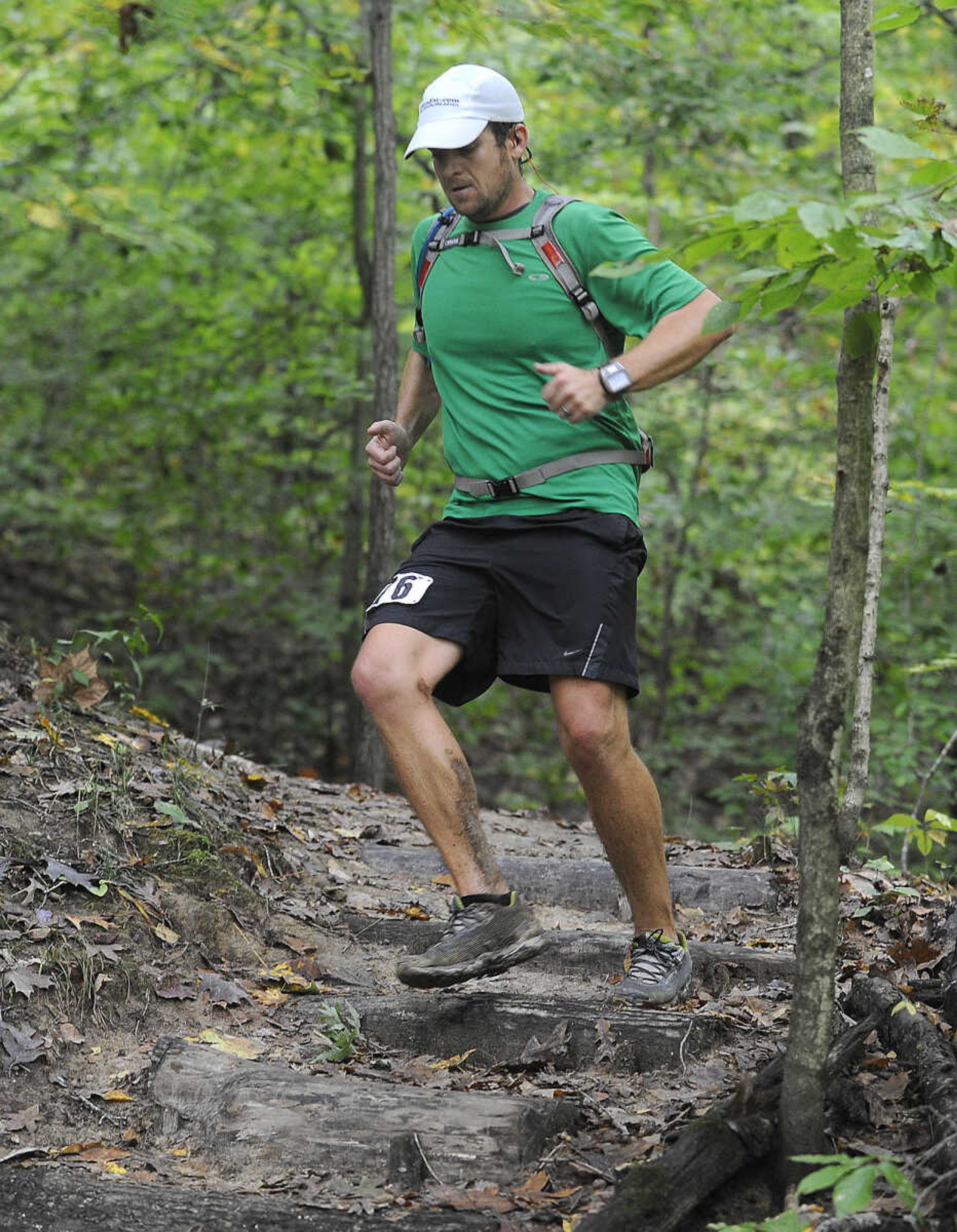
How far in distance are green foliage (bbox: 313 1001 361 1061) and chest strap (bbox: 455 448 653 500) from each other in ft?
5.06

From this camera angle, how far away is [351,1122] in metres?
2.69

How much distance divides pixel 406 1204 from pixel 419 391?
2.48 m

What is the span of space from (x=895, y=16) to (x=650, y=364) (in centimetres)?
93

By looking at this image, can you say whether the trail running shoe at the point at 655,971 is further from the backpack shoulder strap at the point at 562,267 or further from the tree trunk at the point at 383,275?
the tree trunk at the point at 383,275

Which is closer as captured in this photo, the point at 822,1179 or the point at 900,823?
the point at 822,1179

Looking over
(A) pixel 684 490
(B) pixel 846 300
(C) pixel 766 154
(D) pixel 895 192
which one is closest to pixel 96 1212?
(B) pixel 846 300

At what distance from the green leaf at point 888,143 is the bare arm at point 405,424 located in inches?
84.7

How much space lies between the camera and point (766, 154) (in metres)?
10.2

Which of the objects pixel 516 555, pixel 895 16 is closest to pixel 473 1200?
pixel 516 555

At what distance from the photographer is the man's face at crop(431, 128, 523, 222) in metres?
3.32

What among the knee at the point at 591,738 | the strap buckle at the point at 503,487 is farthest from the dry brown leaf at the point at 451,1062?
the strap buckle at the point at 503,487

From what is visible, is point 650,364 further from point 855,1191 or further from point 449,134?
point 855,1191

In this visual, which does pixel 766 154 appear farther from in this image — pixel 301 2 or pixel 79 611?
pixel 79 611

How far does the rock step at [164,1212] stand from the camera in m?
2.36
